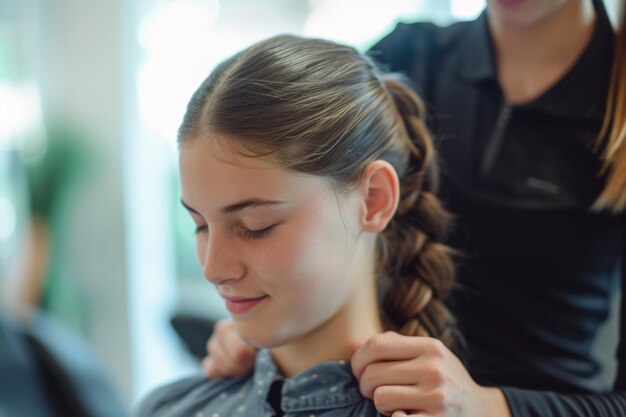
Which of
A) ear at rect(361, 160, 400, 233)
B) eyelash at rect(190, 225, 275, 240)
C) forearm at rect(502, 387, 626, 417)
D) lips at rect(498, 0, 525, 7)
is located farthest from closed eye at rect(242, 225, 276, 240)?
lips at rect(498, 0, 525, 7)

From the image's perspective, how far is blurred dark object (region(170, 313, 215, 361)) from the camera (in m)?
1.34

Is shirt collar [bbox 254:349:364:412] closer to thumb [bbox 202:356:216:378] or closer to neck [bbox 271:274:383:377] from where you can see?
neck [bbox 271:274:383:377]

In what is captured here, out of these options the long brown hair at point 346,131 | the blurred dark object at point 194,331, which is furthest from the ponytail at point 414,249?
the blurred dark object at point 194,331

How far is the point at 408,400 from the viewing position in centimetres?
72

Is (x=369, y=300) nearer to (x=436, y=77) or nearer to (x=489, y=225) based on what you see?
(x=489, y=225)

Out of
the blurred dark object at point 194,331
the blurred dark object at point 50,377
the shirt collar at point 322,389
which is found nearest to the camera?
the shirt collar at point 322,389

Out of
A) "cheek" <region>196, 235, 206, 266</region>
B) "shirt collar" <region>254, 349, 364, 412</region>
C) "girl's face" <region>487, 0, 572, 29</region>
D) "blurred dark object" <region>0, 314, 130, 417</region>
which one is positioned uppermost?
"girl's face" <region>487, 0, 572, 29</region>

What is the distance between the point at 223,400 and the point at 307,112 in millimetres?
425

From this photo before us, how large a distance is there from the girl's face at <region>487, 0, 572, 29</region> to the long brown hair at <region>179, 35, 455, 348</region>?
0.61 feet

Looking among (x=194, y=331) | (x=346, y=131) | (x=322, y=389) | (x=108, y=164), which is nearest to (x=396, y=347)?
(x=322, y=389)

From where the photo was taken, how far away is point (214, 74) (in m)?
0.80

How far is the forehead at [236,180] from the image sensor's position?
72 centimetres

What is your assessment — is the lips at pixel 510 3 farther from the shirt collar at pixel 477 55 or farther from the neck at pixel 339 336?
the neck at pixel 339 336

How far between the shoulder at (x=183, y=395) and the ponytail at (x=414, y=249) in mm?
247
